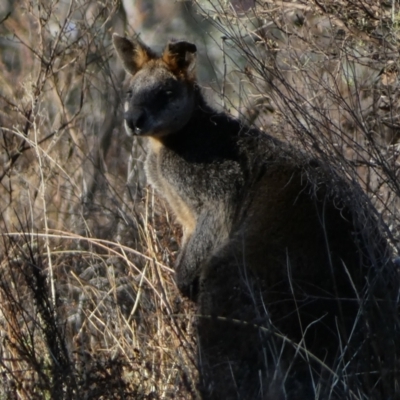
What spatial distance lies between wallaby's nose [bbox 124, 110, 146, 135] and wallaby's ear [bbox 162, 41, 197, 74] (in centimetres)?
53

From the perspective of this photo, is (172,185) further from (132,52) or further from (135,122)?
(132,52)

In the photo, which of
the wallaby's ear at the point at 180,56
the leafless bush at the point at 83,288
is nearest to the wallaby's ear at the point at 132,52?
the wallaby's ear at the point at 180,56

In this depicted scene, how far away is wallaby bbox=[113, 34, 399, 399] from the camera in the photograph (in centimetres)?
456

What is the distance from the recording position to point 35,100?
22.7 feet

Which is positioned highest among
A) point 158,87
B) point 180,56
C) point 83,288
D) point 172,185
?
point 180,56

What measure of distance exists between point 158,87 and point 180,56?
28 cm

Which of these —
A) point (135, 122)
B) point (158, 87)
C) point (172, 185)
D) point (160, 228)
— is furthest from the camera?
point (160, 228)

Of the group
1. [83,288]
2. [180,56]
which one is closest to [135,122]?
[180,56]

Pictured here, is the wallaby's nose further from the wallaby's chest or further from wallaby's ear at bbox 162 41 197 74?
wallaby's ear at bbox 162 41 197 74

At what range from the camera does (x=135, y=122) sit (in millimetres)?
6262

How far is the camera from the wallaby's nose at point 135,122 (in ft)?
20.5

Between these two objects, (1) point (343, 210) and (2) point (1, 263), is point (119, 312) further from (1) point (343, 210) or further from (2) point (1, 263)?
(1) point (343, 210)

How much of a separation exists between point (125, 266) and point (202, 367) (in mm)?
1993

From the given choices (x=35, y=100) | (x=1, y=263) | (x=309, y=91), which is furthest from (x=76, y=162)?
(x=309, y=91)
